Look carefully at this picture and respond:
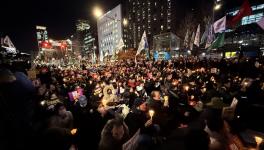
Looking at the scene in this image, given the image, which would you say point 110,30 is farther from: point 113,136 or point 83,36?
point 113,136

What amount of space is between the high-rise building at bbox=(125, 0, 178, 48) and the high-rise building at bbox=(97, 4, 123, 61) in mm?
6947

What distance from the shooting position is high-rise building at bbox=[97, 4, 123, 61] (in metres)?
103

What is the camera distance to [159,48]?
274 feet

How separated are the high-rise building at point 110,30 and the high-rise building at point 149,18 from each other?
274 inches

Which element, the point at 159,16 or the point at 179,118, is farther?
the point at 159,16

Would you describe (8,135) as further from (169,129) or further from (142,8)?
(142,8)

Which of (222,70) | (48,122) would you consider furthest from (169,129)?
(222,70)

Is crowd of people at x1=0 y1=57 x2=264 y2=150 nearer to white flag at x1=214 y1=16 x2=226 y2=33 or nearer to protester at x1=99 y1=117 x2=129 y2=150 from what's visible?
protester at x1=99 y1=117 x2=129 y2=150

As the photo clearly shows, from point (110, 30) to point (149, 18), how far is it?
2144 centimetres

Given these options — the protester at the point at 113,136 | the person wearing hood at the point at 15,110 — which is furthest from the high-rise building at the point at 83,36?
the protester at the point at 113,136

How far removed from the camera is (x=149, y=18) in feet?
345

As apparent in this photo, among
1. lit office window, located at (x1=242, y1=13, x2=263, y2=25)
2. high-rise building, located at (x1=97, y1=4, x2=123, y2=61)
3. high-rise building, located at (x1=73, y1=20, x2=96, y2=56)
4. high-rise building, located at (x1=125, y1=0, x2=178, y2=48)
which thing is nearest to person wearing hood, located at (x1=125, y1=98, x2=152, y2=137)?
lit office window, located at (x1=242, y1=13, x2=263, y2=25)

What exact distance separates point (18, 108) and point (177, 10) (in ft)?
317

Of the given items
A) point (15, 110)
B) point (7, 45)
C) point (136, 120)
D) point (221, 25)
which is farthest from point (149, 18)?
point (15, 110)
